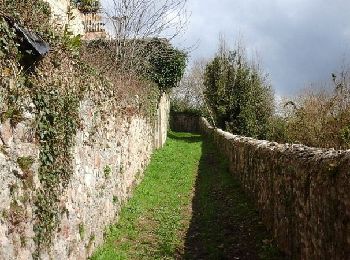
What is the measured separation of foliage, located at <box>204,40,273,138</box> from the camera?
31266 mm

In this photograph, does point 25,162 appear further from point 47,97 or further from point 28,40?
point 28,40

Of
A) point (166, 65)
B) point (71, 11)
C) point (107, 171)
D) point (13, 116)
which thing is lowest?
point (107, 171)

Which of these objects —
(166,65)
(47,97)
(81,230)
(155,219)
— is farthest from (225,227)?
(166,65)

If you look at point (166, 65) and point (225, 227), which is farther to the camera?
point (166, 65)

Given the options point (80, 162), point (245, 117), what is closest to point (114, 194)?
point (80, 162)

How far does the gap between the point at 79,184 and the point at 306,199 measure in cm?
368

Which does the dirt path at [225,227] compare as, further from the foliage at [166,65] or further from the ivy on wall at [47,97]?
the foliage at [166,65]

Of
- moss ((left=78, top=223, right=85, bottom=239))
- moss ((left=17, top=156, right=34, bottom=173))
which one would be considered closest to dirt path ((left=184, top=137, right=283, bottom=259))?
moss ((left=78, top=223, right=85, bottom=239))

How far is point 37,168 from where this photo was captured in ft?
18.2

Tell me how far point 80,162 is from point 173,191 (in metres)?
6.53

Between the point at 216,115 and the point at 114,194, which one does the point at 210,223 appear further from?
the point at 216,115

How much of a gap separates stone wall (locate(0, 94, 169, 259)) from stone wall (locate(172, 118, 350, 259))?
3.40 meters

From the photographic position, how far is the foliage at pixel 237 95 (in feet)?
103

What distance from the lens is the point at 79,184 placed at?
7336 millimetres
